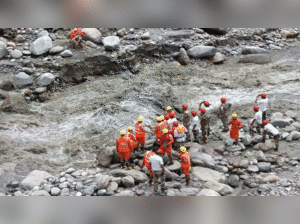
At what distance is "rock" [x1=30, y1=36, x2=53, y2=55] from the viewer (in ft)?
36.1


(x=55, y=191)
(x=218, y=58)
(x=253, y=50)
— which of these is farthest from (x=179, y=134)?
(x=253, y=50)

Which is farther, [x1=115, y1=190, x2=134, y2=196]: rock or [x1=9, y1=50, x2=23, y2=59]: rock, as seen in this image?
[x1=9, y1=50, x2=23, y2=59]: rock

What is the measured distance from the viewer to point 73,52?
11.2 metres

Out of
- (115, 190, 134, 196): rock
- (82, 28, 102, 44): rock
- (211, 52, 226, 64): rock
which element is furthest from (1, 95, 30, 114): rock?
(211, 52, 226, 64): rock

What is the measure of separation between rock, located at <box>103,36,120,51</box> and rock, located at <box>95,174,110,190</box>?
5790mm

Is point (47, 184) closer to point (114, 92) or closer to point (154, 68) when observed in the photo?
point (114, 92)

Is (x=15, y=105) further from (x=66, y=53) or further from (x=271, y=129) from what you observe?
(x=271, y=129)

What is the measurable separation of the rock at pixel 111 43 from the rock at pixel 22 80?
2848 millimetres

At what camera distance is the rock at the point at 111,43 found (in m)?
11.3

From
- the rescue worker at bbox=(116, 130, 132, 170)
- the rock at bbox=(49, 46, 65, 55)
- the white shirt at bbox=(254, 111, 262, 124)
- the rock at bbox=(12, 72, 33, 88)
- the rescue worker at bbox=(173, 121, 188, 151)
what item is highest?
the rock at bbox=(49, 46, 65, 55)

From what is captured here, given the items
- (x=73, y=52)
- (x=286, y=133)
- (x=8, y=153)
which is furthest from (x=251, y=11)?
(x=73, y=52)

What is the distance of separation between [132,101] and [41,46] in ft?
13.2

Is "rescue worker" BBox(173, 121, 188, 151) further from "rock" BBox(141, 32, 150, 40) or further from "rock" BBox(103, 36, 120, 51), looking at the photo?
"rock" BBox(141, 32, 150, 40)

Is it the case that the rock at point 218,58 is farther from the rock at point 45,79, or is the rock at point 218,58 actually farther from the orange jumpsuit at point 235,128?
the rock at point 45,79
